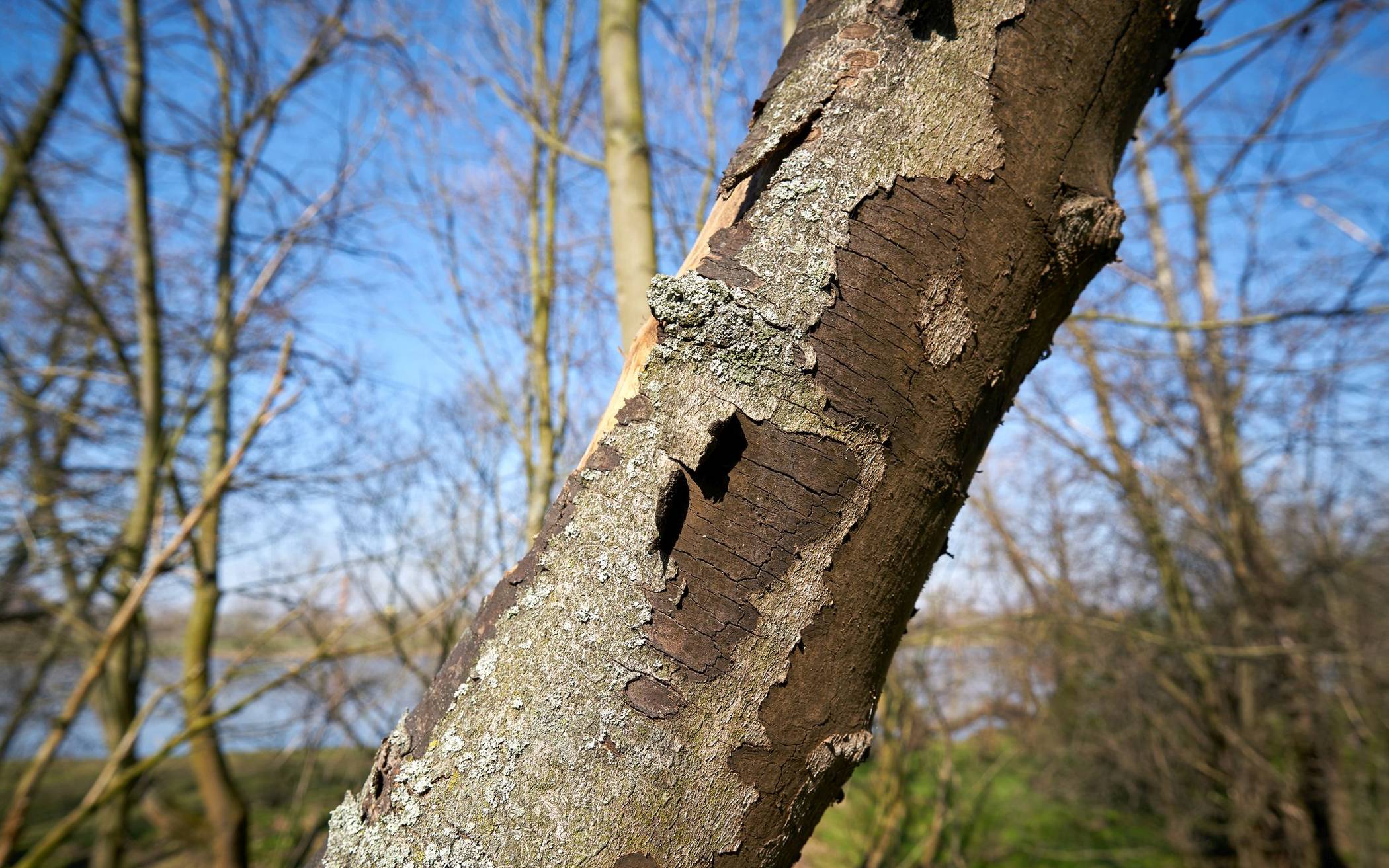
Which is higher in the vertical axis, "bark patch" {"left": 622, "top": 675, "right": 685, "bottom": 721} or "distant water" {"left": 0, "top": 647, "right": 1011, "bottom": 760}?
"bark patch" {"left": 622, "top": 675, "right": 685, "bottom": 721}

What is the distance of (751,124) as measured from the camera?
0.75 metres

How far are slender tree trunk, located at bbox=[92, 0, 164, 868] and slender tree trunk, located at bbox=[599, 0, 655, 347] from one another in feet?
10.4

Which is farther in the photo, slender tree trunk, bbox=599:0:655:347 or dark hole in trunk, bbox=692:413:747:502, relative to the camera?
slender tree trunk, bbox=599:0:655:347

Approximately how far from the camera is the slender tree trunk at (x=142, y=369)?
12.4 feet

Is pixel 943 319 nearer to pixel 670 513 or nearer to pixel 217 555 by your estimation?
pixel 670 513

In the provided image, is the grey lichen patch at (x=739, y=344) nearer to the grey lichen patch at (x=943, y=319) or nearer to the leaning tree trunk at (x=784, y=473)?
the leaning tree trunk at (x=784, y=473)

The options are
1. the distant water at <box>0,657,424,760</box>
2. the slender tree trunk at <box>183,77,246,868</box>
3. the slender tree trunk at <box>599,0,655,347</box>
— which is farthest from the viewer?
the distant water at <box>0,657,424,760</box>

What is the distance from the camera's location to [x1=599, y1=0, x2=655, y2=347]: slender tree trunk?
1.93 m

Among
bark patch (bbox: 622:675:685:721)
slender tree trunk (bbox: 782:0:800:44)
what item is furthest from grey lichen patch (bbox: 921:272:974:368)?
slender tree trunk (bbox: 782:0:800:44)

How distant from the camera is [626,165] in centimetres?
199

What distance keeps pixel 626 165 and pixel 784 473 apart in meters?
1.58

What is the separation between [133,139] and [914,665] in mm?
5571

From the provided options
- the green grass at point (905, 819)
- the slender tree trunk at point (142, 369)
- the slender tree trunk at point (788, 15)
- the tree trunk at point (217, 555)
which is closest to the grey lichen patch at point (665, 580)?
the slender tree trunk at point (788, 15)

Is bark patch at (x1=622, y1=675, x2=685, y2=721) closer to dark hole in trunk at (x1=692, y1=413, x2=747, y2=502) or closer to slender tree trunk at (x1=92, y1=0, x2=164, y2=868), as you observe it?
dark hole in trunk at (x1=692, y1=413, x2=747, y2=502)
